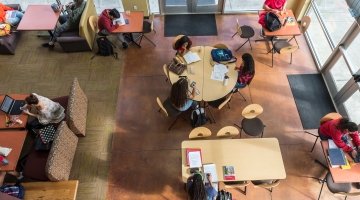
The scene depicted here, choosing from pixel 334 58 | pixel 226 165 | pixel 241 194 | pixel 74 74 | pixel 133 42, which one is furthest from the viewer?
pixel 133 42

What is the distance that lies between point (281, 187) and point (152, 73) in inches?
141

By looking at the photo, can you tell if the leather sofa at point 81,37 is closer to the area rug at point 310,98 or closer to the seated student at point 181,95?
the seated student at point 181,95

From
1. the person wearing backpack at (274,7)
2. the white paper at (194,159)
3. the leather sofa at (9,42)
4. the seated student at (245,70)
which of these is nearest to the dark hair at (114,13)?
the leather sofa at (9,42)

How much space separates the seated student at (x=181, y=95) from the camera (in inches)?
186

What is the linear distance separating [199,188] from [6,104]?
3689 mm

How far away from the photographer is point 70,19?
6.37 meters

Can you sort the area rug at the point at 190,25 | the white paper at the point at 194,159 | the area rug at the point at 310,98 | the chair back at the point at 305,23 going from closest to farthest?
the white paper at the point at 194,159 → the area rug at the point at 310,98 → the chair back at the point at 305,23 → the area rug at the point at 190,25

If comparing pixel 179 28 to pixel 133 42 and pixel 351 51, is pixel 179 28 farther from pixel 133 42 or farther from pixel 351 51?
pixel 351 51

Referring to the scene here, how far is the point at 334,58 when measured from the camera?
5.87 metres

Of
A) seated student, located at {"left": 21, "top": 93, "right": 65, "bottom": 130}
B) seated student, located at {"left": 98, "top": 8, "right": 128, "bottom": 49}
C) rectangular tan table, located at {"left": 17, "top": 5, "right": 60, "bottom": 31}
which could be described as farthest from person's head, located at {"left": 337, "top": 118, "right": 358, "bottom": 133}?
rectangular tan table, located at {"left": 17, "top": 5, "right": 60, "bottom": 31}

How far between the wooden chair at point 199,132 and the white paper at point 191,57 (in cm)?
147

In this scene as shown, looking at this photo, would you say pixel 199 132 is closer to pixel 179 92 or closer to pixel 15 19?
pixel 179 92

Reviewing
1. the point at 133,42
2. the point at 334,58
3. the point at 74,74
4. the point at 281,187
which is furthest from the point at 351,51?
the point at 74,74

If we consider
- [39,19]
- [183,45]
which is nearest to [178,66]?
[183,45]
